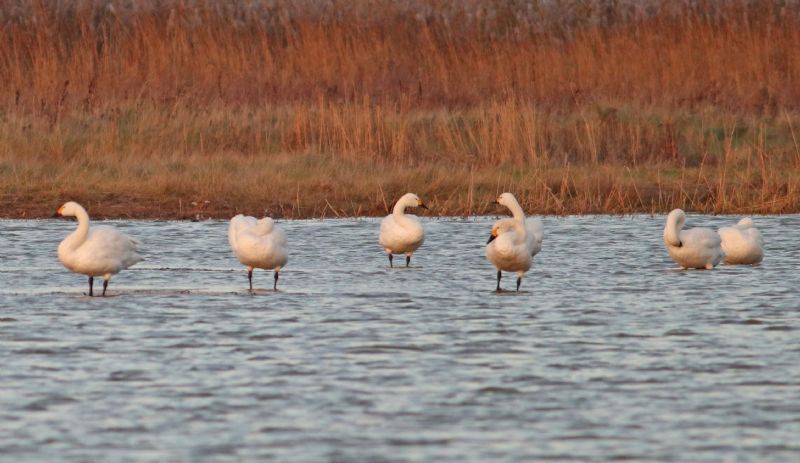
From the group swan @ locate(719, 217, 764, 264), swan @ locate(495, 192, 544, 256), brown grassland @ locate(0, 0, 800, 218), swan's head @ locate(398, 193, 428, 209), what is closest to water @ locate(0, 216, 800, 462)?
swan @ locate(719, 217, 764, 264)

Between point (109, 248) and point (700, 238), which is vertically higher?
point (700, 238)

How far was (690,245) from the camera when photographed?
42.9 feet

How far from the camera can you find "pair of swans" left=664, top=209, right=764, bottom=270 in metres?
13.1

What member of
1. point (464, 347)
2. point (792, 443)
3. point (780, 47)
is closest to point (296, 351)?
point (464, 347)

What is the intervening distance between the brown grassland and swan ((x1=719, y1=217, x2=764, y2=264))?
393cm

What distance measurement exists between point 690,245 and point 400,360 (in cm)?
471

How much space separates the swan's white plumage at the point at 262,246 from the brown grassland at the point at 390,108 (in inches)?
203

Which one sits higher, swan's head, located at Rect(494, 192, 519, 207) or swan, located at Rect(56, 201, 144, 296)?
swan's head, located at Rect(494, 192, 519, 207)

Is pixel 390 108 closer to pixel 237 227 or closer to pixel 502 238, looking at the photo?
pixel 237 227

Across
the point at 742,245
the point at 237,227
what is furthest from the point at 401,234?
the point at 742,245

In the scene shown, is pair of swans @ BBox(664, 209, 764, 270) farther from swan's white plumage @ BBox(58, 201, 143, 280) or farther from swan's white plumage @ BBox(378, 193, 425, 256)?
swan's white plumage @ BBox(58, 201, 143, 280)

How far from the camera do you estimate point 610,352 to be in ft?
30.2

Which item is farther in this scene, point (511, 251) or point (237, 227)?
point (237, 227)

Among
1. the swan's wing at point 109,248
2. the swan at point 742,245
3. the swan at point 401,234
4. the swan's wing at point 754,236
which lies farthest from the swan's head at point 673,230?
the swan's wing at point 109,248
